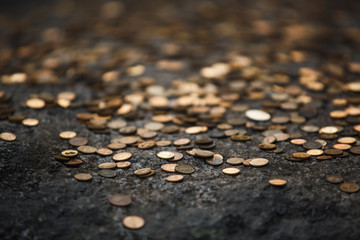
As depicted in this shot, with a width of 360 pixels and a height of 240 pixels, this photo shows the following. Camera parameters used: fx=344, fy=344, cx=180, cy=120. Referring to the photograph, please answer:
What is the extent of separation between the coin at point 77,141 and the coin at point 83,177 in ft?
0.88

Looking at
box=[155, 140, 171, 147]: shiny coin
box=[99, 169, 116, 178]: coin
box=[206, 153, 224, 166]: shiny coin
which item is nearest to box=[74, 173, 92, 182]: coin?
box=[99, 169, 116, 178]: coin

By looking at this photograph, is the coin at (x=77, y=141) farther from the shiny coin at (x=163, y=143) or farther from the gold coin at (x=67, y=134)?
the shiny coin at (x=163, y=143)

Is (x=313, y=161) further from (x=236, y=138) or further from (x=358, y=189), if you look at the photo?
(x=236, y=138)

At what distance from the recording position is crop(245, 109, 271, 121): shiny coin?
184cm

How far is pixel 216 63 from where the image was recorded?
2.54 meters

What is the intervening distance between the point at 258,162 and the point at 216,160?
0.17 m

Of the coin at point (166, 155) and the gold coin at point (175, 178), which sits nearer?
the gold coin at point (175, 178)

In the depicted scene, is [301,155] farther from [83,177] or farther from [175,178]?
[83,177]

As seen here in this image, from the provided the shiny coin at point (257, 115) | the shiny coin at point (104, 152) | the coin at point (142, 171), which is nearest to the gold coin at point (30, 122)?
the shiny coin at point (104, 152)

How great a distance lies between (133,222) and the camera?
1123 mm

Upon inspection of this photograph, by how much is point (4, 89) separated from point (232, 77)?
1453 millimetres

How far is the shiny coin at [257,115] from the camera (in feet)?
6.04

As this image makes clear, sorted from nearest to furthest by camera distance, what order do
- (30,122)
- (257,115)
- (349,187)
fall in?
(349,187) → (30,122) → (257,115)

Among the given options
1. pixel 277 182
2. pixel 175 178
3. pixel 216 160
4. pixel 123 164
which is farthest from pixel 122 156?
pixel 277 182
